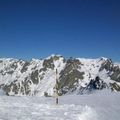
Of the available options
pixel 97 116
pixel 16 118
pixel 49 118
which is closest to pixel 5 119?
pixel 16 118

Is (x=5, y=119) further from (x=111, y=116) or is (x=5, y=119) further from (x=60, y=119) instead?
(x=111, y=116)

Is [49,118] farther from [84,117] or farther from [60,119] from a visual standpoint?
[84,117]

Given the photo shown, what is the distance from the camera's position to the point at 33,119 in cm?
1270

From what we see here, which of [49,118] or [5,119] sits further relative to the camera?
[49,118]

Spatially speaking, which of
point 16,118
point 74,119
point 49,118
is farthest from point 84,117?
point 16,118

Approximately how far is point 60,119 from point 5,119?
7.78ft

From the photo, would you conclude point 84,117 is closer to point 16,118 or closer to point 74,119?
point 74,119

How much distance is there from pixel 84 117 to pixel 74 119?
470 millimetres

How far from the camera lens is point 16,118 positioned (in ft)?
42.1

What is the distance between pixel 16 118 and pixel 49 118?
1.49m

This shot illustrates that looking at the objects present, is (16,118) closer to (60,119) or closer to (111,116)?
(60,119)

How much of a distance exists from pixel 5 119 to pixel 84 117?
3.40 m

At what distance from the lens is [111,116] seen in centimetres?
1302

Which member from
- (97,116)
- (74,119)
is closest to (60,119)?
(74,119)
